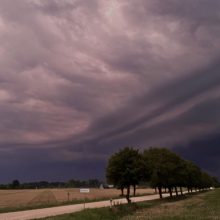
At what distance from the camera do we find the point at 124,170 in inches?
2645

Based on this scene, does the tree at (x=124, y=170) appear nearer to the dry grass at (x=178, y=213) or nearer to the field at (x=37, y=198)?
the dry grass at (x=178, y=213)

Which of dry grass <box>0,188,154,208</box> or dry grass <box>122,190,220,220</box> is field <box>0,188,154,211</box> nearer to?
dry grass <box>0,188,154,208</box>

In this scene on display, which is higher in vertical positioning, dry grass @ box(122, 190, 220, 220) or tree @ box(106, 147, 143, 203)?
tree @ box(106, 147, 143, 203)

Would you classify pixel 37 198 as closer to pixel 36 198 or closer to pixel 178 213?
pixel 36 198

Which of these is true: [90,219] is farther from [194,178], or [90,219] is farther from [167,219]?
[194,178]

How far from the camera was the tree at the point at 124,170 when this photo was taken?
2635 inches

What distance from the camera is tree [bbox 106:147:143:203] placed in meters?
66.9

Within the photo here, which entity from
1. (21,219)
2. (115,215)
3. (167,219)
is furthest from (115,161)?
(167,219)

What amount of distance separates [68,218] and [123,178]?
29.6 m

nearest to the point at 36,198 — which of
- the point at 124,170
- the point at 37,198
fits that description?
the point at 37,198

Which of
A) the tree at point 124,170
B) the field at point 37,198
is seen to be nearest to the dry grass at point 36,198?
the field at point 37,198

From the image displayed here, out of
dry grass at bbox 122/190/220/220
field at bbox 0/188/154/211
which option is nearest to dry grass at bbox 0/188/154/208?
field at bbox 0/188/154/211

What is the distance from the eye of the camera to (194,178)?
462 ft

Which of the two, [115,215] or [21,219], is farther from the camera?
[115,215]
